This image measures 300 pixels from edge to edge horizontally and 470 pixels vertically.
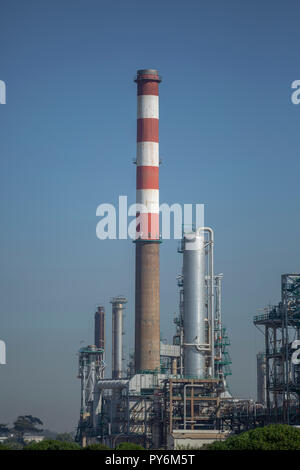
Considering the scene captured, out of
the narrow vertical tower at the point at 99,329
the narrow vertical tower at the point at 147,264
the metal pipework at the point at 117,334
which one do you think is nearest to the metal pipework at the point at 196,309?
the narrow vertical tower at the point at 147,264

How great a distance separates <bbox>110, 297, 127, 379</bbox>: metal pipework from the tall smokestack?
2104 mm

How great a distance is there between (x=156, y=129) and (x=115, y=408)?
856 inches

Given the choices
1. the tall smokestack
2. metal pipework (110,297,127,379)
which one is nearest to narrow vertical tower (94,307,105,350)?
the tall smokestack

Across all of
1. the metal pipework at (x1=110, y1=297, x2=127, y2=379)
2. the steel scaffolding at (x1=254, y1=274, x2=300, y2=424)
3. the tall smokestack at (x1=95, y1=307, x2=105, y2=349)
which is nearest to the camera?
the steel scaffolding at (x1=254, y1=274, x2=300, y2=424)

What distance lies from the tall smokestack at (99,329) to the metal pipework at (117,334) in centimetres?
210

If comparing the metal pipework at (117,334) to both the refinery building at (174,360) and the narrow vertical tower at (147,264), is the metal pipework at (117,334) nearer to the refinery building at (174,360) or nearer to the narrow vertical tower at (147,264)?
the refinery building at (174,360)

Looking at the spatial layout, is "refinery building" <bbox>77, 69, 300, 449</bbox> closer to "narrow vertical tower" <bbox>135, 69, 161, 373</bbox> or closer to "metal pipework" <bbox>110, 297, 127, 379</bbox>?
"narrow vertical tower" <bbox>135, 69, 161, 373</bbox>

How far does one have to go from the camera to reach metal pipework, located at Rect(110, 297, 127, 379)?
100875 millimetres

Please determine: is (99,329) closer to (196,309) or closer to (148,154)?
(148,154)

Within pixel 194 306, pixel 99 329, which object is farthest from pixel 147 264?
pixel 99 329

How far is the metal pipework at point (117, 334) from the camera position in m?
101

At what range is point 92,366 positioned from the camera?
304 ft

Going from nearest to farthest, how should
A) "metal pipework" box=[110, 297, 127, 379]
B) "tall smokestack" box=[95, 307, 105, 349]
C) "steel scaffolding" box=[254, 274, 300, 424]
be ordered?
"steel scaffolding" box=[254, 274, 300, 424] < "metal pipework" box=[110, 297, 127, 379] < "tall smokestack" box=[95, 307, 105, 349]
